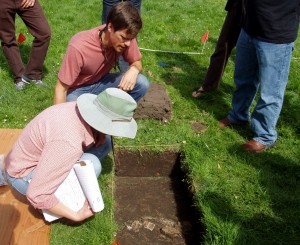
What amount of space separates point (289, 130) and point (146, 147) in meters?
1.69

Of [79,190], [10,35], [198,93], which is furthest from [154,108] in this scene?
[10,35]

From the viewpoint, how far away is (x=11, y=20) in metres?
4.64

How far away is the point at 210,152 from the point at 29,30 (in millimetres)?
2787

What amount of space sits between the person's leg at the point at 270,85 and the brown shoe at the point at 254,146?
3 cm

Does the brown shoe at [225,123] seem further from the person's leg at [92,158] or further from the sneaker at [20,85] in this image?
the sneaker at [20,85]

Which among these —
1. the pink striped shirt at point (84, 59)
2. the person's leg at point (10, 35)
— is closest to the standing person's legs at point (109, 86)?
the pink striped shirt at point (84, 59)

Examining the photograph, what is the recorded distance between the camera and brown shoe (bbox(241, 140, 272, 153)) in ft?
12.8

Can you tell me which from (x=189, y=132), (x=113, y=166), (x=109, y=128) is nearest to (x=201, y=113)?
(x=189, y=132)

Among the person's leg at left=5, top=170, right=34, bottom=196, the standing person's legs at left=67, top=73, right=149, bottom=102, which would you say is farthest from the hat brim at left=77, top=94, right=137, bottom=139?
the standing person's legs at left=67, top=73, right=149, bottom=102

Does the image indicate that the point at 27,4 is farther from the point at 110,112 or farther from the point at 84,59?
the point at 110,112

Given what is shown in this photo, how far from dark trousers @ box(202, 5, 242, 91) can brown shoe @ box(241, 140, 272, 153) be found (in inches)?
50.9

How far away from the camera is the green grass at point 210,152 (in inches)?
116

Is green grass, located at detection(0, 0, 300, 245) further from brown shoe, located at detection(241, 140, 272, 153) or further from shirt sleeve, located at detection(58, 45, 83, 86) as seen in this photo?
shirt sleeve, located at detection(58, 45, 83, 86)

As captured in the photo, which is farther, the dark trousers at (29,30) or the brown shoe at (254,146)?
the dark trousers at (29,30)
